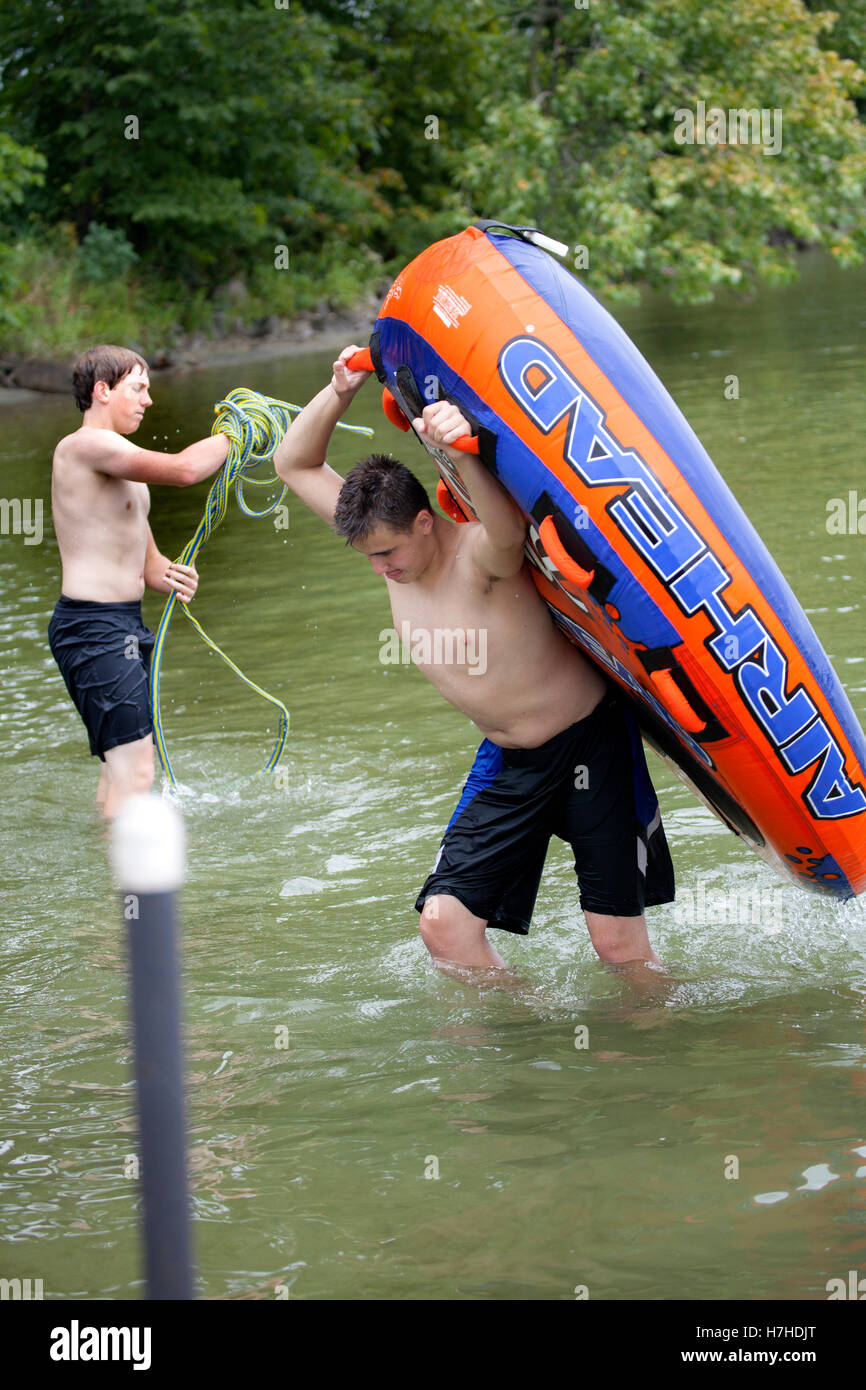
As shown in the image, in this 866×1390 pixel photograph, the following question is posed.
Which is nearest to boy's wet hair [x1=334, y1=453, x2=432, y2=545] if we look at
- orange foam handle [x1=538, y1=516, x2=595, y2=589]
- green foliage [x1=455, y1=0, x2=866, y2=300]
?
orange foam handle [x1=538, y1=516, x2=595, y2=589]

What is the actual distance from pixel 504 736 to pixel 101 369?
2550 mm

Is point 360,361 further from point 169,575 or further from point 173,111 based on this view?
point 173,111

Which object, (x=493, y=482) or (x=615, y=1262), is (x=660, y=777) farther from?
(x=615, y=1262)

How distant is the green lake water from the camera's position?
10.4 feet

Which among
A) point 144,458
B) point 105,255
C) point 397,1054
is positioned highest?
point 105,255

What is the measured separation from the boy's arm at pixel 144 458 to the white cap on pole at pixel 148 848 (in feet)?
12.6

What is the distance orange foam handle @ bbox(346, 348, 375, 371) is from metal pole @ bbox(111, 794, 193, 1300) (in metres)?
2.82

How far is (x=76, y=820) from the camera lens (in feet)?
21.0

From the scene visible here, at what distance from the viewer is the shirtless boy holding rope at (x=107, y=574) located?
5.73m

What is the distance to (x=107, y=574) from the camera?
19.5ft

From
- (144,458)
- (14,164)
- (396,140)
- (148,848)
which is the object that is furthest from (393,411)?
(396,140)

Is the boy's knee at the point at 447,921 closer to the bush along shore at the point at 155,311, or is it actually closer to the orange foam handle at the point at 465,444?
the orange foam handle at the point at 465,444
